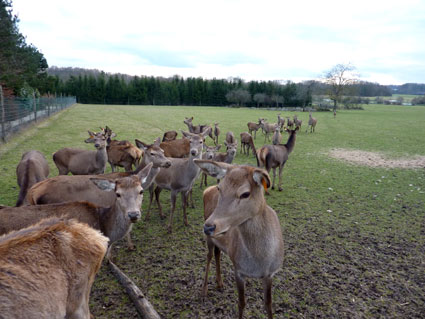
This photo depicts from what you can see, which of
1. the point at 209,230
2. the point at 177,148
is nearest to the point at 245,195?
the point at 209,230

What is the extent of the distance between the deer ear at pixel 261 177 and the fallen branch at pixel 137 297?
2184 mm

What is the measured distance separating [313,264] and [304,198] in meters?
3.30

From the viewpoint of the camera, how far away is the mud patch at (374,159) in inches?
460

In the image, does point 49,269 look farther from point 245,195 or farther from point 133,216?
point 245,195

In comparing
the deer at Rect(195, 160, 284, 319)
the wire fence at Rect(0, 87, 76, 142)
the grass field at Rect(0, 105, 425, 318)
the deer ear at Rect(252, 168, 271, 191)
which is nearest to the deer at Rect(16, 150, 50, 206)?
the grass field at Rect(0, 105, 425, 318)

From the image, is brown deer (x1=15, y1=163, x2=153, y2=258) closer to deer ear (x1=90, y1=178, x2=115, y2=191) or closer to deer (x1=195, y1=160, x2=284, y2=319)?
deer ear (x1=90, y1=178, x2=115, y2=191)

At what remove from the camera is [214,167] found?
2910 millimetres

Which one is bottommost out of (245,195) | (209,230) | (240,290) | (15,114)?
(240,290)

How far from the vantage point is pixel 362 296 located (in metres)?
3.90

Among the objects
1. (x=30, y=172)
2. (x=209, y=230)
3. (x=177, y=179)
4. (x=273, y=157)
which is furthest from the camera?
(x=273, y=157)

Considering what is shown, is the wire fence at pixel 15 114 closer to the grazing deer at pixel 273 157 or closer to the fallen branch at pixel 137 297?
the grazing deer at pixel 273 157

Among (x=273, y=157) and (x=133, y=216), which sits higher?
(x=273, y=157)

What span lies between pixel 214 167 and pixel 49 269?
1743 millimetres

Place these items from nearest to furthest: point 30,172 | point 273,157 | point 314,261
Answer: point 314,261
point 30,172
point 273,157
